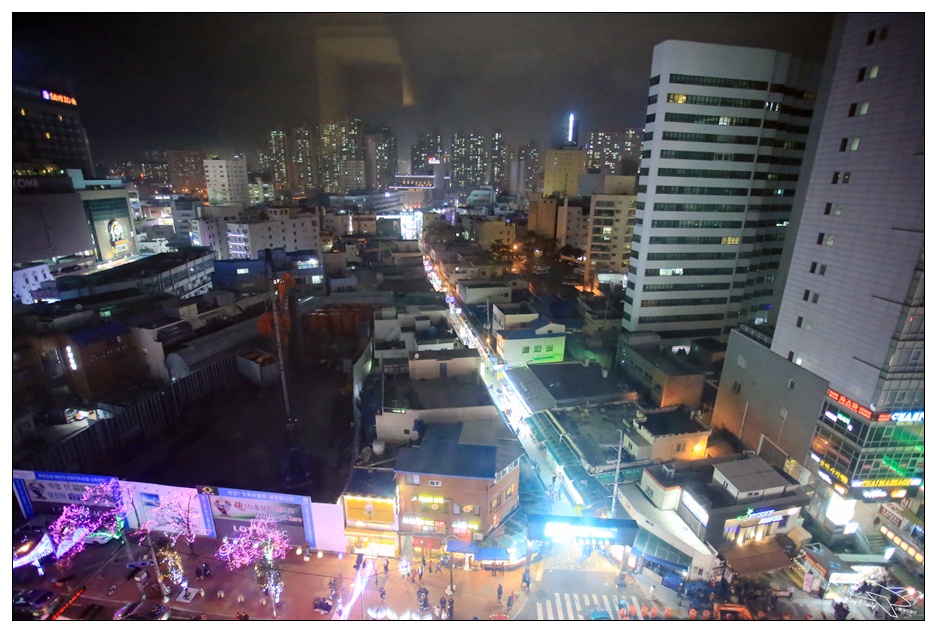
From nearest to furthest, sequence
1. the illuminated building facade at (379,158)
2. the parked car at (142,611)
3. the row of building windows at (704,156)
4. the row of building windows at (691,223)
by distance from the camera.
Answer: the parked car at (142,611) → the row of building windows at (704,156) → the row of building windows at (691,223) → the illuminated building facade at (379,158)

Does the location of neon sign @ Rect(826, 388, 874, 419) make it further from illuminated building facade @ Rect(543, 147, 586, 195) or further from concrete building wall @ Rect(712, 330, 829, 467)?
illuminated building facade @ Rect(543, 147, 586, 195)

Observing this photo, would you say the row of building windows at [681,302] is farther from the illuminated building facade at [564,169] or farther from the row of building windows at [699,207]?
the illuminated building facade at [564,169]

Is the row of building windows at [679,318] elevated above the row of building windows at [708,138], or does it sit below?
below

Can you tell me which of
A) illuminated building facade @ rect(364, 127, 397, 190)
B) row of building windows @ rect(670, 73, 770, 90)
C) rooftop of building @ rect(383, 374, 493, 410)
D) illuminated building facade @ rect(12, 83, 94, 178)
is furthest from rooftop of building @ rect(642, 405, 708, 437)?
illuminated building facade @ rect(364, 127, 397, 190)

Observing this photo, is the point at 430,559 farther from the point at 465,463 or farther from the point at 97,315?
the point at 97,315

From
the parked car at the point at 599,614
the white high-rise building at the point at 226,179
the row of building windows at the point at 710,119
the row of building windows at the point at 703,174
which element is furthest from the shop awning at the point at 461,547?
the white high-rise building at the point at 226,179

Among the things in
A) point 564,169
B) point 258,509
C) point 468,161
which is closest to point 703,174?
point 258,509
